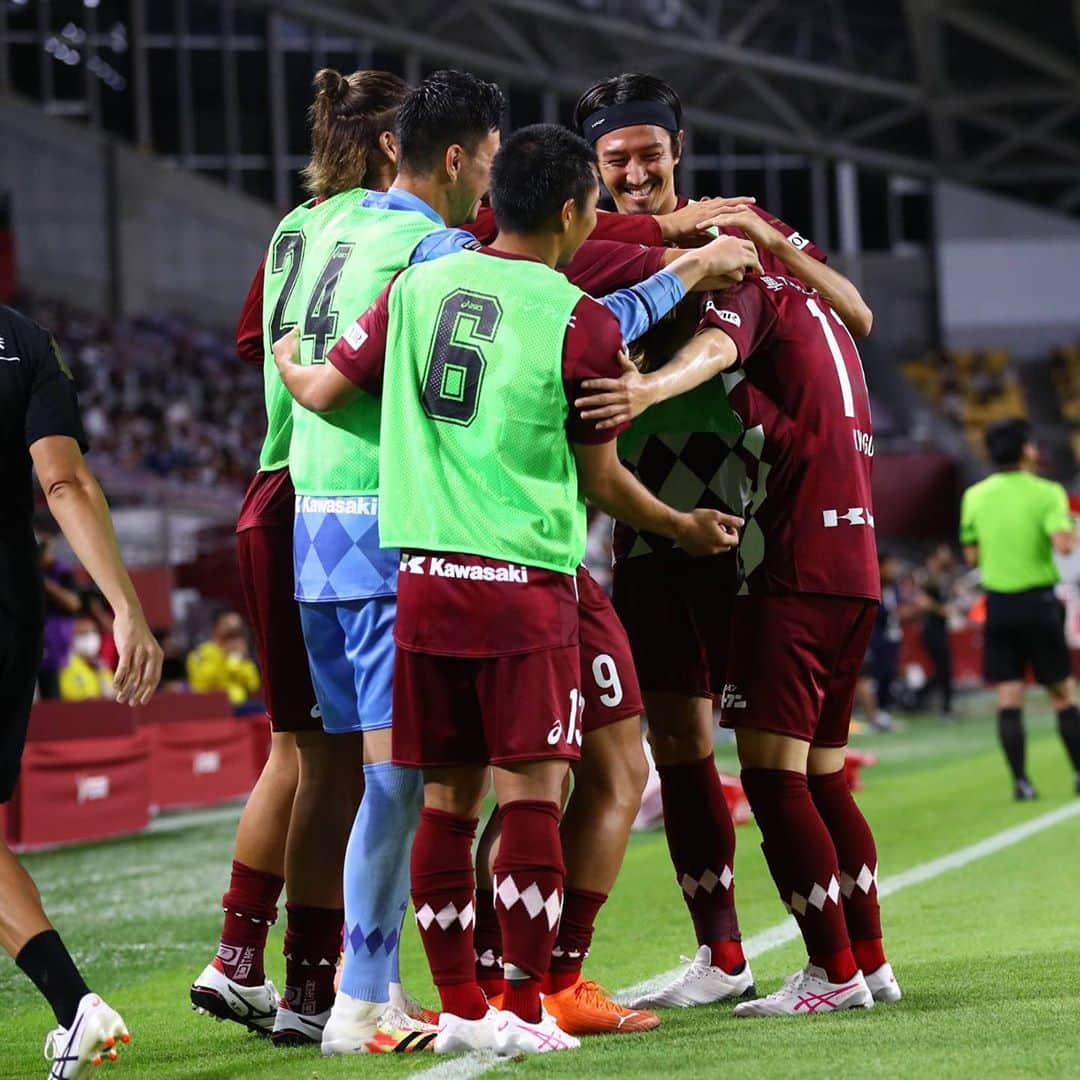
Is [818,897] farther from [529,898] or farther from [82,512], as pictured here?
[82,512]

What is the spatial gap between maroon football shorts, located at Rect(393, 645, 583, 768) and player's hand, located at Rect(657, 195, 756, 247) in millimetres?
1220

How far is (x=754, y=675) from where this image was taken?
4.57m

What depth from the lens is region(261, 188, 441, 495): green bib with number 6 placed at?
4352 mm

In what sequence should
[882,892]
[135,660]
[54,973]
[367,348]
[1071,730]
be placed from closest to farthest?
[54,973] < [135,660] < [367,348] < [882,892] < [1071,730]

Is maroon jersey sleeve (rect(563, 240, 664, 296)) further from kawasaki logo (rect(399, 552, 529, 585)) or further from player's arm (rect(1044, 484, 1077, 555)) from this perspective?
player's arm (rect(1044, 484, 1077, 555))

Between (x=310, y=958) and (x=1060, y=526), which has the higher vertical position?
(x=1060, y=526)

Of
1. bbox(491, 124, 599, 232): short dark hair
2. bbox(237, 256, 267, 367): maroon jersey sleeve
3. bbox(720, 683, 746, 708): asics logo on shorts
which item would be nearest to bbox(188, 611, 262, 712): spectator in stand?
bbox(237, 256, 267, 367): maroon jersey sleeve

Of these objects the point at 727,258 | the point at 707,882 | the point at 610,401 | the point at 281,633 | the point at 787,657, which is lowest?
the point at 707,882

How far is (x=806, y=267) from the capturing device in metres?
4.83

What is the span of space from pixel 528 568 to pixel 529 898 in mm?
710

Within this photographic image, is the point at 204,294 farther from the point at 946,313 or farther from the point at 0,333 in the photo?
the point at 0,333

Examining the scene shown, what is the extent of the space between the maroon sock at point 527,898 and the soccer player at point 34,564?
2.71ft

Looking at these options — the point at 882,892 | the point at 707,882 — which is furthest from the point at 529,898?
the point at 882,892

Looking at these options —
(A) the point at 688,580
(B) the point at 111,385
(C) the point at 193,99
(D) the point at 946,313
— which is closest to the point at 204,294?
(C) the point at 193,99
